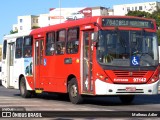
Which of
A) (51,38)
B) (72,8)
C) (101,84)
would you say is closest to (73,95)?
(101,84)

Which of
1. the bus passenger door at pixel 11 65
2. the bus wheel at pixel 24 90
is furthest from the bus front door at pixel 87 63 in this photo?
the bus passenger door at pixel 11 65

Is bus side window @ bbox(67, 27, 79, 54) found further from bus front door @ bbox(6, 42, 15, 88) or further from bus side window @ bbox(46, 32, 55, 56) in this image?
bus front door @ bbox(6, 42, 15, 88)

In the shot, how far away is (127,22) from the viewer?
1755 centimetres

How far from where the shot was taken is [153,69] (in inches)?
688

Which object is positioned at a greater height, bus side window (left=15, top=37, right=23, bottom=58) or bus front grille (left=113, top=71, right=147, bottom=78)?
bus side window (left=15, top=37, right=23, bottom=58)

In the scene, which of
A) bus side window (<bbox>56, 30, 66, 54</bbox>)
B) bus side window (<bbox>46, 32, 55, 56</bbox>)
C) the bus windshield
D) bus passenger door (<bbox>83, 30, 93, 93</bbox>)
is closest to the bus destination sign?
the bus windshield

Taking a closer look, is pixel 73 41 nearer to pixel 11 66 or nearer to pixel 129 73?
pixel 129 73

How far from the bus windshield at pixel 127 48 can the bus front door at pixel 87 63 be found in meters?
0.60

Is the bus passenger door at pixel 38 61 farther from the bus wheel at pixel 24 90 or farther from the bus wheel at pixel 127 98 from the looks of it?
the bus wheel at pixel 127 98

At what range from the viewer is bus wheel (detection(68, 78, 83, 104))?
18.0 m

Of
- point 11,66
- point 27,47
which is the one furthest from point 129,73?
point 11,66

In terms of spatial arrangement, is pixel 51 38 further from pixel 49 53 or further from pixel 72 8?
pixel 72 8

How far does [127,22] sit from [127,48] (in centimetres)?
103

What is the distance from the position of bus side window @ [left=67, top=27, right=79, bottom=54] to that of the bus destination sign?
1528 millimetres
